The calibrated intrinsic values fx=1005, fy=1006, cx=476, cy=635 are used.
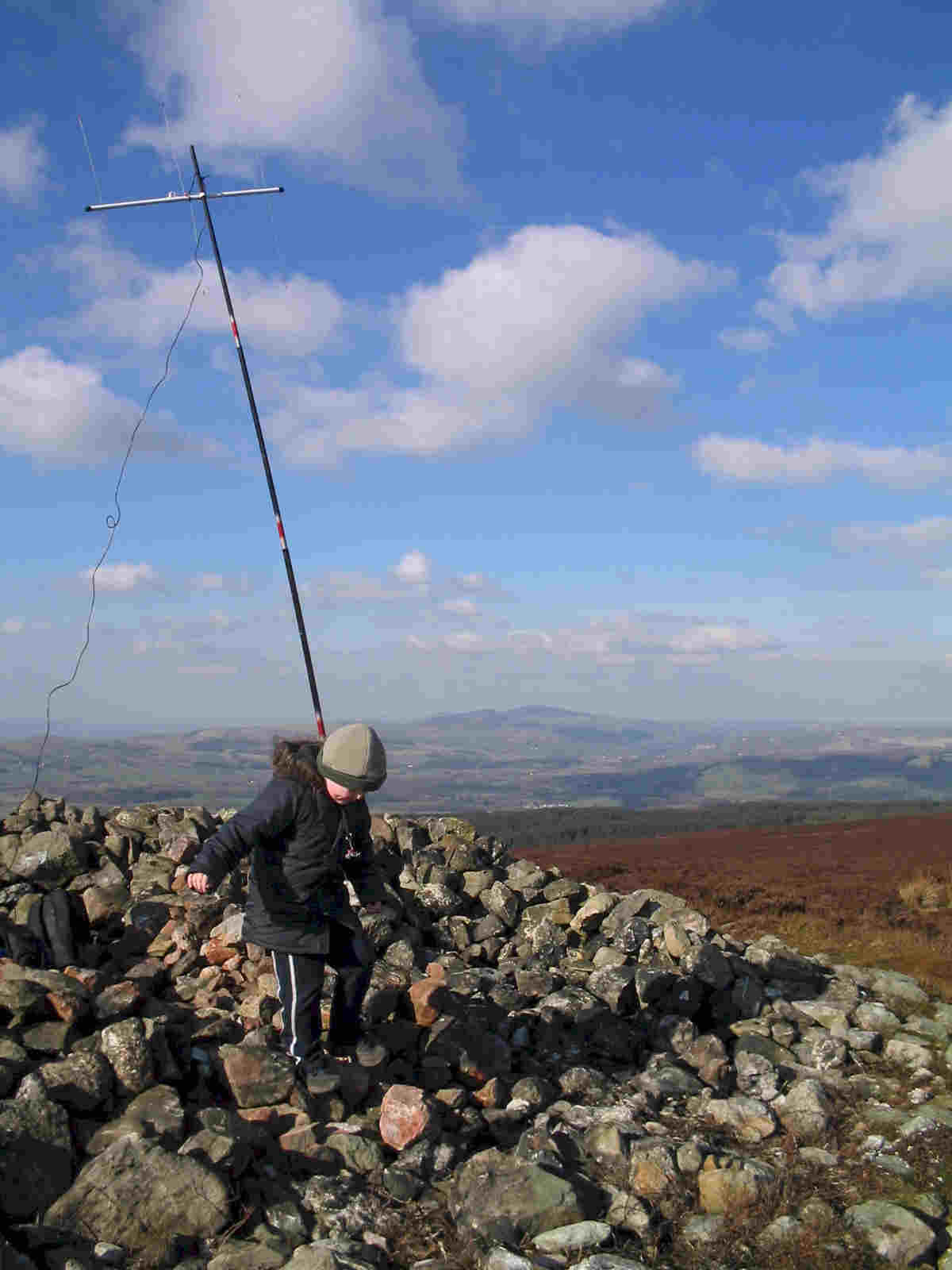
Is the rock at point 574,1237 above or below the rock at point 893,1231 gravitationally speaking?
above

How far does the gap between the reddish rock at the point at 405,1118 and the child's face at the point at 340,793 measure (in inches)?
75.5

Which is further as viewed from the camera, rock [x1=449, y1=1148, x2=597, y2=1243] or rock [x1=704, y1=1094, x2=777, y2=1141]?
rock [x1=704, y1=1094, x2=777, y2=1141]

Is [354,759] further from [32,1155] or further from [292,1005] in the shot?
[32,1155]

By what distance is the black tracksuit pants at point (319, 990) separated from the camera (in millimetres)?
6738

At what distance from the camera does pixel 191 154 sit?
9094 millimetres

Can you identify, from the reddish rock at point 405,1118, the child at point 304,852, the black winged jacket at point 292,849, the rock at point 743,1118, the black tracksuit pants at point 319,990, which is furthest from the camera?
the rock at point 743,1118

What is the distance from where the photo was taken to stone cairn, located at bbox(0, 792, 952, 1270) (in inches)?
213

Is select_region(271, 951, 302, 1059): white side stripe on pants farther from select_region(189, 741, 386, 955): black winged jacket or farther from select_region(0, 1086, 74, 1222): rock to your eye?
select_region(0, 1086, 74, 1222): rock

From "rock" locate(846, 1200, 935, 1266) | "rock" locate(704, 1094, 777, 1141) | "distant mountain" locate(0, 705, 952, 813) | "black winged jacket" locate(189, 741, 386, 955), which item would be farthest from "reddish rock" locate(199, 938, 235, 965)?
"distant mountain" locate(0, 705, 952, 813)

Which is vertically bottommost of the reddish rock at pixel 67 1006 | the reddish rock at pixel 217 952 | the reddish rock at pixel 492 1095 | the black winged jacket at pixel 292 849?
the reddish rock at pixel 492 1095

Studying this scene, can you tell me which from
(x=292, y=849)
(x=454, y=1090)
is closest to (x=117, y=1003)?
(x=292, y=849)

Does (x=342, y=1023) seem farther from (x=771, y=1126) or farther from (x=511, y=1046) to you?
(x=771, y=1126)

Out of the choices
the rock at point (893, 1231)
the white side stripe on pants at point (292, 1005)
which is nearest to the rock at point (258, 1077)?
the white side stripe on pants at point (292, 1005)

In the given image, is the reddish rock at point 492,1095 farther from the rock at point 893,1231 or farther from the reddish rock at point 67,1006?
the reddish rock at point 67,1006
